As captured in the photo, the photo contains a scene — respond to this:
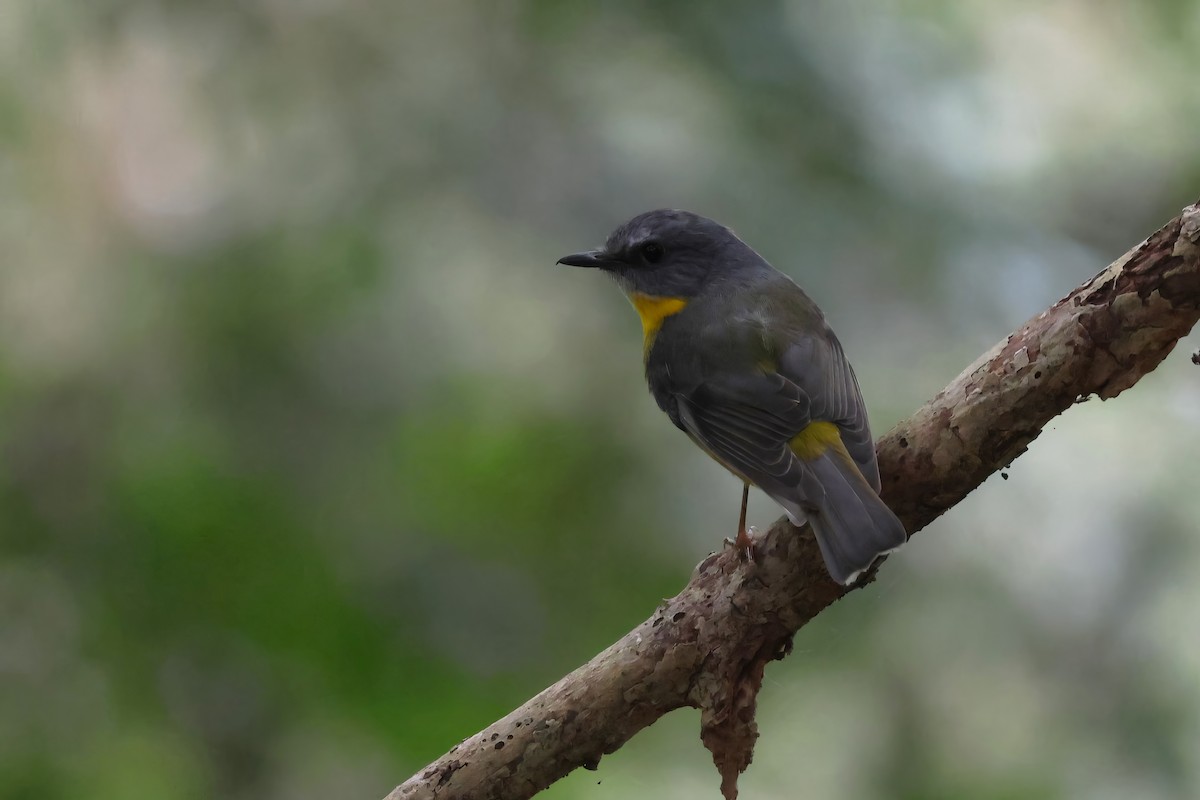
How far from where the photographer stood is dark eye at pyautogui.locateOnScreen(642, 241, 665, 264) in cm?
391

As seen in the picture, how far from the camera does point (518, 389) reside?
3.77m

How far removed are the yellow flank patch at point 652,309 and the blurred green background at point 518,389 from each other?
11 cm

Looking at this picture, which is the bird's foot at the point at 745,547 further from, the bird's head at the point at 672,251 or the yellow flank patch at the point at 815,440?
the bird's head at the point at 672,251

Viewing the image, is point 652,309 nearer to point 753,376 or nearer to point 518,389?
point 518,389

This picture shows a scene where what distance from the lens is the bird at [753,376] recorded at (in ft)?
8.72

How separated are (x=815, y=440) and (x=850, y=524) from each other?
1.65ft

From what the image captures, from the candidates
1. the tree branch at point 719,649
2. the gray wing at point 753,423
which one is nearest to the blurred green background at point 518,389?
the gray wing at point 753,423

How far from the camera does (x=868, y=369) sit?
12.4ft

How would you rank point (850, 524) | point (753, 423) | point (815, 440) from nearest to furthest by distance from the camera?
point (850, 524), point (815, 440), point (753, 423)

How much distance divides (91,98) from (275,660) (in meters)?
2.31

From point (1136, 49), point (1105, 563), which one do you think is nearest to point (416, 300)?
point (1105, 563)

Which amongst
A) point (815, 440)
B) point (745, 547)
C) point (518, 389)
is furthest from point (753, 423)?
point (518, 389)

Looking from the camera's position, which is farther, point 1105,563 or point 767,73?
point 767,73

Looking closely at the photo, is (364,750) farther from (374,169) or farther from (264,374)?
(374,169)
